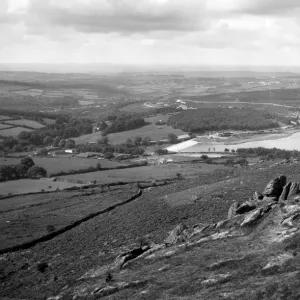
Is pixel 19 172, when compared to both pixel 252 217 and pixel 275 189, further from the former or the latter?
pixel 252 217

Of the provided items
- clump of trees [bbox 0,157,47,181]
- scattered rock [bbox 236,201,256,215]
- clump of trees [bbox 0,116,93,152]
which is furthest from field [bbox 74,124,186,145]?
scattered rock [bbox 236,201,256,215]

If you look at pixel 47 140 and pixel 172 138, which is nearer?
pixel 172 138

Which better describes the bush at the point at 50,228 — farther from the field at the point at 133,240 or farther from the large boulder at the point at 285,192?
the large boulder at the point at 285,192

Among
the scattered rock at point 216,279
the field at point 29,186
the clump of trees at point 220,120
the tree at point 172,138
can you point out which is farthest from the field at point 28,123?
the scattered rock at point 216,279

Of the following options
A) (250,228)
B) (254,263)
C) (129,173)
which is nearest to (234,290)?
(254,263)

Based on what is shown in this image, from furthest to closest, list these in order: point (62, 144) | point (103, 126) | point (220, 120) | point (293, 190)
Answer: point (220, 120) → point (103, 126) → point (62, 144) → point (293, 190)

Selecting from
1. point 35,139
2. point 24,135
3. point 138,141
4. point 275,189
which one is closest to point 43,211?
point 275,189

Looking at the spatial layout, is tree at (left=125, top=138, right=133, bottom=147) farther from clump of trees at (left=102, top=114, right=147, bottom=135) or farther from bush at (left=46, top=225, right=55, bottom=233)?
bush at (left=46, top=225, right=55, bottom=233)
